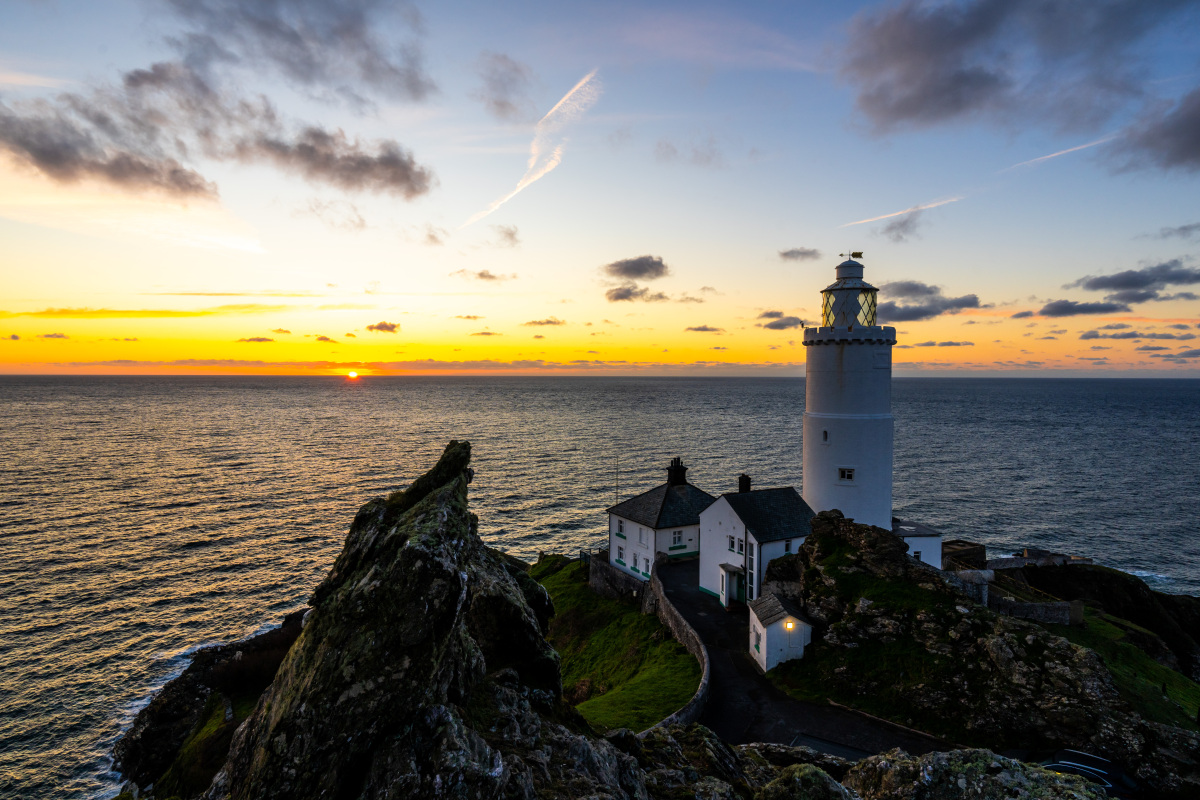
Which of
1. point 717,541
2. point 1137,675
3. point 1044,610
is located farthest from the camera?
point 717,541

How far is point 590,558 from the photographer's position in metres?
44.8

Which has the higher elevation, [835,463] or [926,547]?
[835,463]

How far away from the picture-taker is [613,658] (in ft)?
107

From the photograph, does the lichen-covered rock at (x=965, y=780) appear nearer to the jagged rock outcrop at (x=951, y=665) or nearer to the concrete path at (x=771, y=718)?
the concrete path at (x=771, y=718)

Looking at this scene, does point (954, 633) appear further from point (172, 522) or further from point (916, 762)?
point (172, 522)

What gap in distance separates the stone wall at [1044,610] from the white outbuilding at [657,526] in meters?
17.9

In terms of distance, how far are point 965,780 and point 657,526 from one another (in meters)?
26.7

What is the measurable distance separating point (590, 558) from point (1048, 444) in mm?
125649

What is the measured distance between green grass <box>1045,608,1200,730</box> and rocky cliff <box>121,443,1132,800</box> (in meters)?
12.0

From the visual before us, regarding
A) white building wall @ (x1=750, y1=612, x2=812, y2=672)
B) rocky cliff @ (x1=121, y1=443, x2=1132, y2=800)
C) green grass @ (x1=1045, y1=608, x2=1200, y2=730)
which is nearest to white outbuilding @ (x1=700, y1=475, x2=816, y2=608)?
white building wall @ (x1=750, y1=612, x2=812, y2=672)

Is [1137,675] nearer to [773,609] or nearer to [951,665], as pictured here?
[951,665]

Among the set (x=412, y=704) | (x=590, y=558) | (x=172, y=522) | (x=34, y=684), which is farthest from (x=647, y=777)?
(x=172, y=522)

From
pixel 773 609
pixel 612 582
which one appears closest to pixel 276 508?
pixel 612 582

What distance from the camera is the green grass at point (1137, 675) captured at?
2002 centimetres
